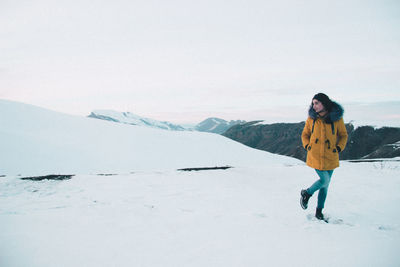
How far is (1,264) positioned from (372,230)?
4841mm

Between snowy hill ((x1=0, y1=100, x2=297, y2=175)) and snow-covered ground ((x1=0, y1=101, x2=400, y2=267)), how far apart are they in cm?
678

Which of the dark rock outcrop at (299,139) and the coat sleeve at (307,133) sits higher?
the coat sleeve at (307,133)

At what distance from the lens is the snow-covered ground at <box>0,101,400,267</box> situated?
258cm

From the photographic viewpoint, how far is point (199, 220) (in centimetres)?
371

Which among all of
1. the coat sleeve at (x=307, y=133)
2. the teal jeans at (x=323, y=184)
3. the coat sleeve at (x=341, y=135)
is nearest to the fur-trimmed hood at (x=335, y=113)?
the coat sleeve at (x=341, y=135)

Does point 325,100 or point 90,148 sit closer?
point 325,100

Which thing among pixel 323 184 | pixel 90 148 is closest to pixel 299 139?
pixel 90 148

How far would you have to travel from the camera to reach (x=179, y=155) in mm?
18047

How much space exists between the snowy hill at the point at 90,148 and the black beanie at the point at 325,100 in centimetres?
1115

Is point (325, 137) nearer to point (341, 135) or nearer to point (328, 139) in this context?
point (328, 139)

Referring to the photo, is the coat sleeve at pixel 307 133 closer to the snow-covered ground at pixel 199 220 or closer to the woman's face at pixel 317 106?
the woman's face at pixel 317 106

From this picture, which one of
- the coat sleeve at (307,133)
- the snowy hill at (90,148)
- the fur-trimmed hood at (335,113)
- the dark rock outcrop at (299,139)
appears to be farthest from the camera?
the dark rock outcrop at (299,139)

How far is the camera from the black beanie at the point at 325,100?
3.66 metres

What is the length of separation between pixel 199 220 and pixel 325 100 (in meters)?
2.86
